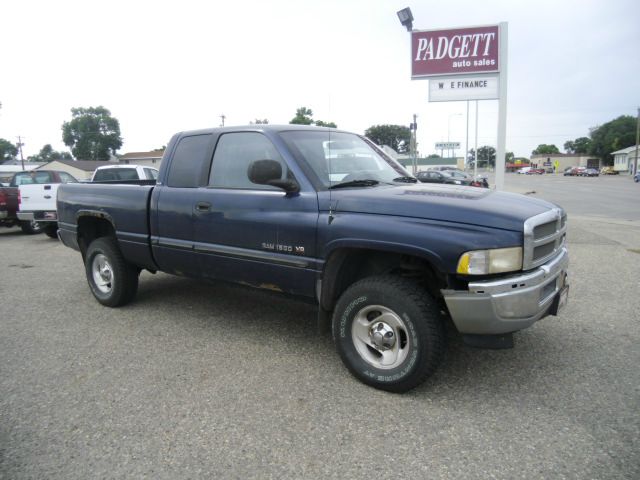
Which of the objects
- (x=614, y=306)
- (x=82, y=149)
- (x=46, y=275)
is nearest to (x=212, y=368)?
(x=614, y=306)

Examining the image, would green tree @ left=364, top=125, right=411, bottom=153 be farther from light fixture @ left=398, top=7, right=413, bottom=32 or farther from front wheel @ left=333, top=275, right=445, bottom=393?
front wheel @ left=333, top=275, right=445, bottom=393

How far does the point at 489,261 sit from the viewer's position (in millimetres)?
2871

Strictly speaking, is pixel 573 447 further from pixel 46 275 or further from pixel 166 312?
pixel 46 275

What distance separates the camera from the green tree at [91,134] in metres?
105

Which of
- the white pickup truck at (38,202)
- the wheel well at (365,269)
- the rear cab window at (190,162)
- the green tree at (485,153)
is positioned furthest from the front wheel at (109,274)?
the green tree at (485,153)

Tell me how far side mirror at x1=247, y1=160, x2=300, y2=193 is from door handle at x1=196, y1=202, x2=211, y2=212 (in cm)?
82

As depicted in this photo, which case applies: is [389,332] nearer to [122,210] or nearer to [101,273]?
[122,210]

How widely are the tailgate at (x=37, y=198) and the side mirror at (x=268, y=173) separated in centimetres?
936

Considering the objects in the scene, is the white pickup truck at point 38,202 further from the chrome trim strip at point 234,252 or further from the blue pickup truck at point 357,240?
the chrome trim strip at point 234,252

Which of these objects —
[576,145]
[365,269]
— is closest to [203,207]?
[365,269]

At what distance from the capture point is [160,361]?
12.6ft

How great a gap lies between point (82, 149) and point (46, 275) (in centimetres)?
11034

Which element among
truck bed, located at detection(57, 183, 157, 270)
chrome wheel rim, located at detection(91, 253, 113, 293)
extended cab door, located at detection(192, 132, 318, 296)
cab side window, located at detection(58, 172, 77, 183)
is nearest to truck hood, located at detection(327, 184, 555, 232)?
extended cab door, located at detection(192, 132, 318, 296)

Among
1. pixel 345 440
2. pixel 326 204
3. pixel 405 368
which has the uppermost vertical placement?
pixel 326 204
